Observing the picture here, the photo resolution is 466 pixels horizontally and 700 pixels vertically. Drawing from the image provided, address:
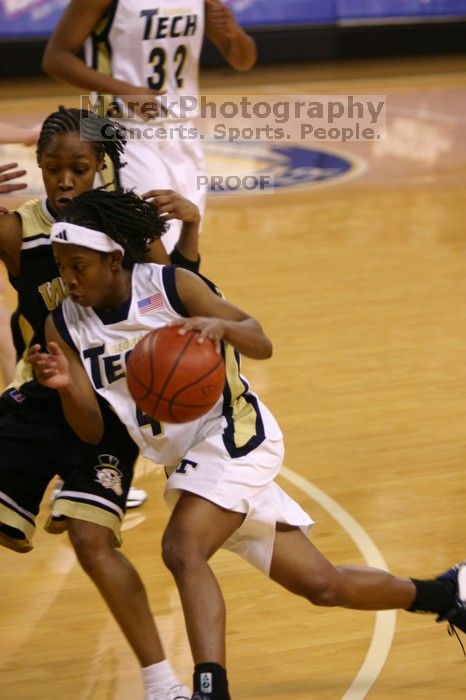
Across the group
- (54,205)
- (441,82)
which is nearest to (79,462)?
(54,205)

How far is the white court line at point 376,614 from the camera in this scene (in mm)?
3668

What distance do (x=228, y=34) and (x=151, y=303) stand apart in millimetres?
2874

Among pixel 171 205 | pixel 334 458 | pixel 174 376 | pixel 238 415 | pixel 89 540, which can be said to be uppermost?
pixel 171 205

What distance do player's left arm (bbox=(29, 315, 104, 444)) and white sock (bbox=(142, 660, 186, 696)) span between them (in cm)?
66

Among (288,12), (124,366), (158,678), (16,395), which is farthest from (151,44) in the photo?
(288,12)

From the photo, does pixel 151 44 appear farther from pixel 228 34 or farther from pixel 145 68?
pixel 228 34

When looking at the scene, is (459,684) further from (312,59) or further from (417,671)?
(312,59)

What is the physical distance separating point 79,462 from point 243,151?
883cm

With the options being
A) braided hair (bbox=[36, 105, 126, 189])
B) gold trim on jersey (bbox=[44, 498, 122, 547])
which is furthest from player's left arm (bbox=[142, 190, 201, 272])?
gold trim on jersey (bbox=[44, 498, 122, 547])

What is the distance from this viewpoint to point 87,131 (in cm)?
390

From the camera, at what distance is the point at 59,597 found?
168 inches

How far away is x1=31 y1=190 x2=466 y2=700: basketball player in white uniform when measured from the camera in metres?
3.31

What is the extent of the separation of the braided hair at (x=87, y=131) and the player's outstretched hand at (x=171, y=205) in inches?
9.5

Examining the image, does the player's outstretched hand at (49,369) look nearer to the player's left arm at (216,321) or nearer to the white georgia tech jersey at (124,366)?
the white georgia tech jersey at (124,366)
